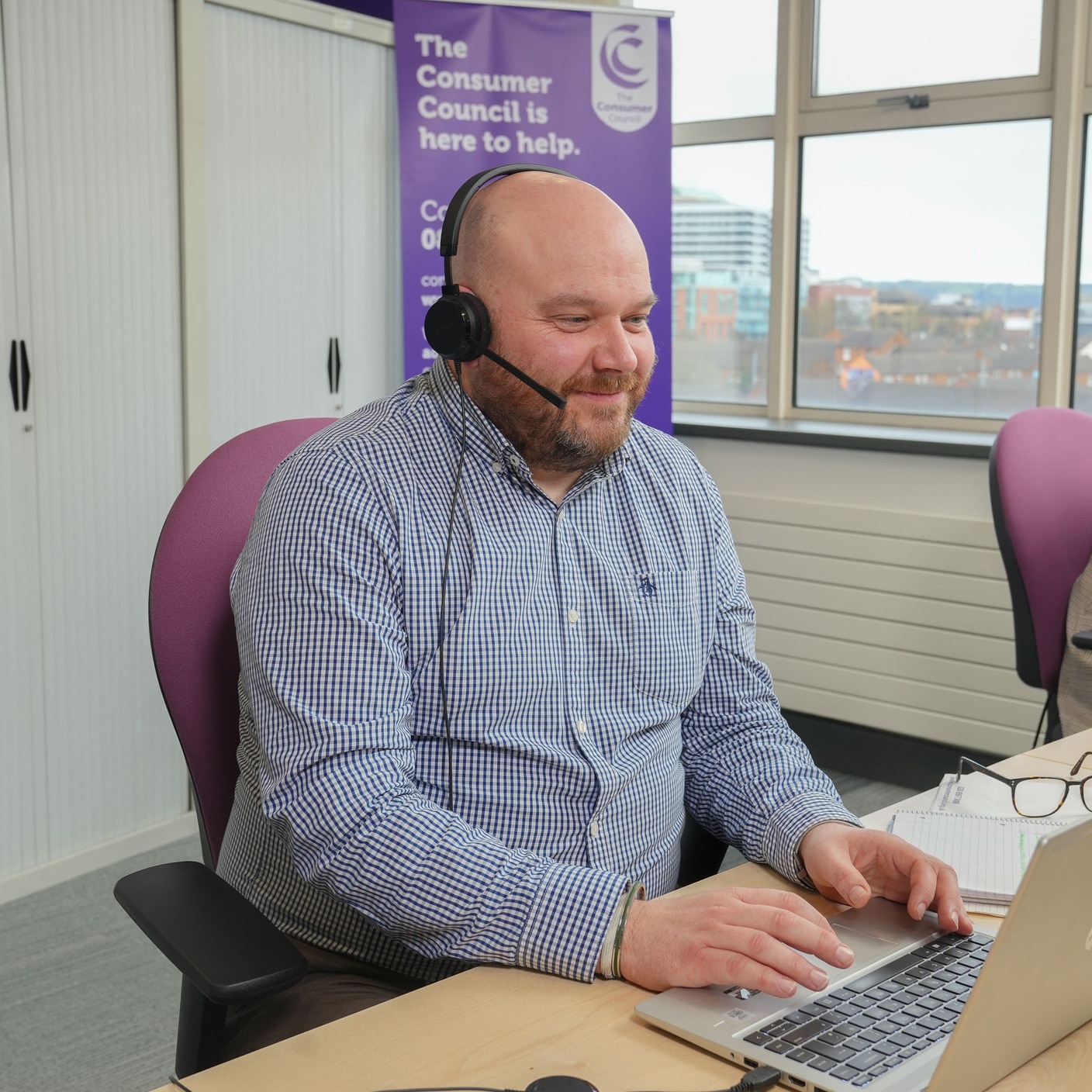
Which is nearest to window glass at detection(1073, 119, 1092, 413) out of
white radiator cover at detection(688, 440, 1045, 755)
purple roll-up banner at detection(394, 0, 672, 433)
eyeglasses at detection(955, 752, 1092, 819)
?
white radiator cover at detection(688, 440, 1045, 755)

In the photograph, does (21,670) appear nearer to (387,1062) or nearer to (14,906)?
(14,906)

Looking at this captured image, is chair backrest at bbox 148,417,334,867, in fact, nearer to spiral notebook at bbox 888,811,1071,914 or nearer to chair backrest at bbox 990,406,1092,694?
spiral notebook at bbox 888,811,1071,914

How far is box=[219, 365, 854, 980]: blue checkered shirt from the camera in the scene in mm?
1117

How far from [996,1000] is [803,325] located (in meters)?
3.31

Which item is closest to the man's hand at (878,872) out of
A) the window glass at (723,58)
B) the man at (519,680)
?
the man at (519,680)

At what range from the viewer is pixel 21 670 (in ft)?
8.91

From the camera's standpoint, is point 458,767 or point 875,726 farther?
point 875,726

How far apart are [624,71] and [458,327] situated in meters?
2.34

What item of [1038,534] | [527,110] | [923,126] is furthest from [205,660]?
[923,126]

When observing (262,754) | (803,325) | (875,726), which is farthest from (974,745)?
(262,754)

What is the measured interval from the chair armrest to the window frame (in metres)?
2.85

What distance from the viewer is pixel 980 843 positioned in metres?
1.25

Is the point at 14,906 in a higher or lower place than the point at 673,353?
lower

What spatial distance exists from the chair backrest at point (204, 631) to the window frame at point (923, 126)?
2.62m
